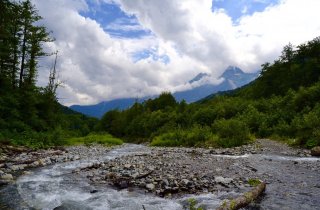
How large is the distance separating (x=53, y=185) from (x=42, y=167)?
16.4 feet

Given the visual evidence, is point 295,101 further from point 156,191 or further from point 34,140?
point 156,191

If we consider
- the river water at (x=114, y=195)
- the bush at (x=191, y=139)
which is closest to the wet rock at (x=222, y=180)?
the river water at (x=114, y=195)

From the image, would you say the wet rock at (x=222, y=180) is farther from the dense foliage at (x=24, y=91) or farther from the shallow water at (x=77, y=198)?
the dense foliage at (x=24, y=91)

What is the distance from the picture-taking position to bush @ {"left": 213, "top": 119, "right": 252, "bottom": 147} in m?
29.0

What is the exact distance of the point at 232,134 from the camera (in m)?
30.8

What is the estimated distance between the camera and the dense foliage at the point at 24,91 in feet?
98.3

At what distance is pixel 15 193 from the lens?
10.8 metres

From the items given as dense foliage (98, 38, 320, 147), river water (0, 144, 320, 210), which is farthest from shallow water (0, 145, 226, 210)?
dense foliage (98, 38, 320, 147)

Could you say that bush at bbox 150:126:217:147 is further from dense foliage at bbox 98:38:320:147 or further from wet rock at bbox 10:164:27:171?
wet rock at bbox 10:164:27:171

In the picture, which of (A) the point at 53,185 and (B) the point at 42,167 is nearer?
(A) the point at 53,185

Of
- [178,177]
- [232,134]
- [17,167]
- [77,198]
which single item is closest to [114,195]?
[77,198]

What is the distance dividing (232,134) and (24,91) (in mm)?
23747

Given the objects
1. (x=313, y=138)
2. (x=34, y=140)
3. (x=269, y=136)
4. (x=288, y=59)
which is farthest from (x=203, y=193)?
(x=288, y=59)

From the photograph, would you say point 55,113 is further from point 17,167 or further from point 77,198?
point 77,198
